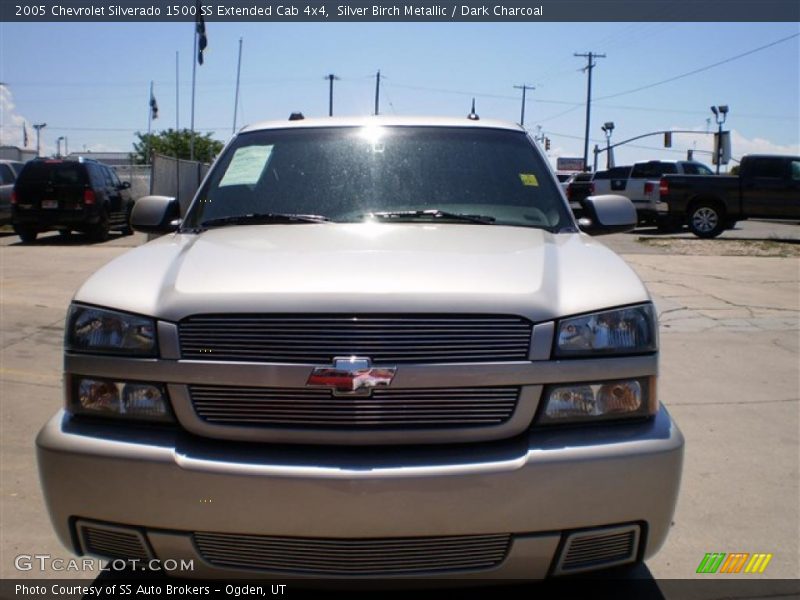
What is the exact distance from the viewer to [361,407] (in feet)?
8.50

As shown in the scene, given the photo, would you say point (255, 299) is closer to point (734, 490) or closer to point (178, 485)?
point (178, 485)

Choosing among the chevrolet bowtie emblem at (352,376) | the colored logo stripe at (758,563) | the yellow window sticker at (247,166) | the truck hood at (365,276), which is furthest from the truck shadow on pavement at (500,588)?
the yellow window sticker at (247,166)

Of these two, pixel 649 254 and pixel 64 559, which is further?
pixel 649 254

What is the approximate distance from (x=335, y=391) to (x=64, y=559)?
1685 mm

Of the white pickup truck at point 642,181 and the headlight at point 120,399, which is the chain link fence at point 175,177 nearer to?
the white pickup truck at point 642,181

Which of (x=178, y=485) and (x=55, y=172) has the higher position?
(x=55, y=172)

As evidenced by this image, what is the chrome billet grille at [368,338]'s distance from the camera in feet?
8.50

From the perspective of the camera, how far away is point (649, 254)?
1647cm

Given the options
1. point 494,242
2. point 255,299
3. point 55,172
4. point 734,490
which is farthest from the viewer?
point 55,172

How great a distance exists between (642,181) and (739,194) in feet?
18.0

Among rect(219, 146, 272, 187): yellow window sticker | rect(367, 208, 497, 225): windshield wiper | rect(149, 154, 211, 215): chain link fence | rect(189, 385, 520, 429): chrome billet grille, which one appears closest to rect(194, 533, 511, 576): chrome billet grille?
rect(189, 385, 520, 429): chrome billet grille

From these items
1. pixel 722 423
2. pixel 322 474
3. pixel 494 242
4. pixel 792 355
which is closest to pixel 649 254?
pixel 792 355

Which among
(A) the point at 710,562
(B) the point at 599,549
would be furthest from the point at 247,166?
(A) the point at 710,562

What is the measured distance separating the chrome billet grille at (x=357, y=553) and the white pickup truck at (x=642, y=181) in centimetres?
2144
